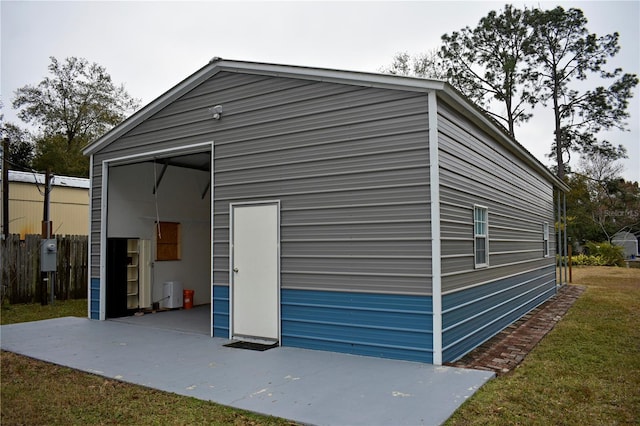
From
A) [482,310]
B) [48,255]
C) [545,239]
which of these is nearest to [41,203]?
[48,255]

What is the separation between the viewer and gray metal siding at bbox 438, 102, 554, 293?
5.56 metres

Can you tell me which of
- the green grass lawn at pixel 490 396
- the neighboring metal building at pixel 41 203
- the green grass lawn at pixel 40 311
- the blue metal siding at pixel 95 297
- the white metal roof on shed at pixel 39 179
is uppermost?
the white metal roof on shed at pixel 39 179

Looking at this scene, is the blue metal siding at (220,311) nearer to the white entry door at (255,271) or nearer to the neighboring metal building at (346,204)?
the neighboring metal building at (346,204)

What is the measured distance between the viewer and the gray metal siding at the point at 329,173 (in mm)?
5379

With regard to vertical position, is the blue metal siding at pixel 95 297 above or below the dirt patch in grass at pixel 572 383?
above

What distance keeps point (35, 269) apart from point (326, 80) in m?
8.93

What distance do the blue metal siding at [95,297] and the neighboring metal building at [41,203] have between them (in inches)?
294

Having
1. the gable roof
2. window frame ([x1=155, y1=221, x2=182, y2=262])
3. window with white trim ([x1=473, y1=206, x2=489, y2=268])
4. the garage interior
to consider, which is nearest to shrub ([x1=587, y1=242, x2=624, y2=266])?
the gable roof

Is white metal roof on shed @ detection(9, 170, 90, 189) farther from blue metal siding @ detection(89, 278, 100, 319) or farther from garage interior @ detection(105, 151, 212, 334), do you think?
blue metal siding @ detection(89, 278, 100, 319)

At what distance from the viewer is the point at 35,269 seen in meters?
11.0

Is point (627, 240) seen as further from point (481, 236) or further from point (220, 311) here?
point (220, 311)

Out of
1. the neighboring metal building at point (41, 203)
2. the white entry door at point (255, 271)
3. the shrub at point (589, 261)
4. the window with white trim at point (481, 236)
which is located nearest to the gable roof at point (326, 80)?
the window with white trim at point (481, 236)

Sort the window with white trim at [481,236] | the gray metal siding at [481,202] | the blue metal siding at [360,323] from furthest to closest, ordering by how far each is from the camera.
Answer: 1. the window with white trim at [481,236]
2. the gray metal siding at [481,202]
3. the blue metal siding at [360,323]

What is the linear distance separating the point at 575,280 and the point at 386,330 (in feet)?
45.8
